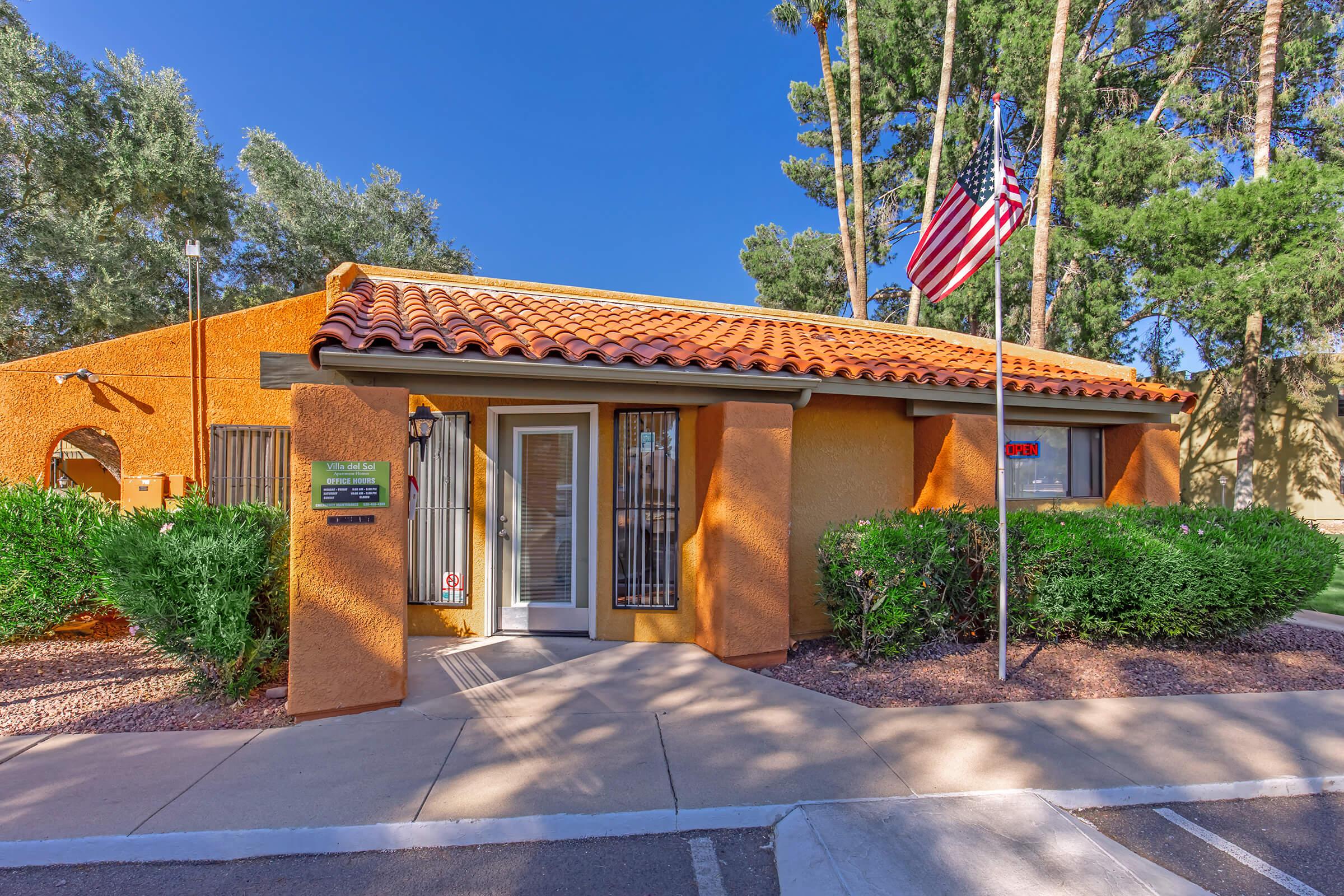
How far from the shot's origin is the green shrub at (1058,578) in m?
5.57

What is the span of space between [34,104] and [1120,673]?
66.3 ft

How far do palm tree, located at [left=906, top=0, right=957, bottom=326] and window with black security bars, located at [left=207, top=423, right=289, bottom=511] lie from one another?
1352 centimetres

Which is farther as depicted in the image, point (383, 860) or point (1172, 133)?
point (1172, 133)

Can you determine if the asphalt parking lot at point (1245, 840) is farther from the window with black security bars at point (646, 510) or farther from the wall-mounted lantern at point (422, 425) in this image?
the wall-mounted lantern at point (422, 425)

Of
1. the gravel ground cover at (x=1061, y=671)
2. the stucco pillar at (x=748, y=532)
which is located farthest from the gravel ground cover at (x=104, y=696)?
the gravel ground cover at (x=1061, y=671)

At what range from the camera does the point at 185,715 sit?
4695 mm

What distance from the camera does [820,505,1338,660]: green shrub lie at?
5.57 m

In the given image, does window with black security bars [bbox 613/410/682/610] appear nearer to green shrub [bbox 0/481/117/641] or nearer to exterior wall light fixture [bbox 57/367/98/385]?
green shrub [bbox 0/481/117/641]

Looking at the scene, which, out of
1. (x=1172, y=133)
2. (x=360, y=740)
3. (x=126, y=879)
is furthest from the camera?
(x=1172, y=133)

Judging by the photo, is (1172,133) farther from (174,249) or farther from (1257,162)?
(174,249)

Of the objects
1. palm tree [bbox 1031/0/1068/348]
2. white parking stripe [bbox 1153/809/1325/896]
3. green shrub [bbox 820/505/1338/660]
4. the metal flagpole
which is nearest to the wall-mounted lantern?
green shrub [bbox 820/505/1338/660]

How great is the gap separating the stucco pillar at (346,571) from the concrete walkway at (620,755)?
0.81 feet

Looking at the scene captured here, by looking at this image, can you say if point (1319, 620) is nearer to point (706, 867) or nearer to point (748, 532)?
point (748, 532)

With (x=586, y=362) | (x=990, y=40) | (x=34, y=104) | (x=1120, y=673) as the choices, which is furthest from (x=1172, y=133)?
(x=34, y=104)
